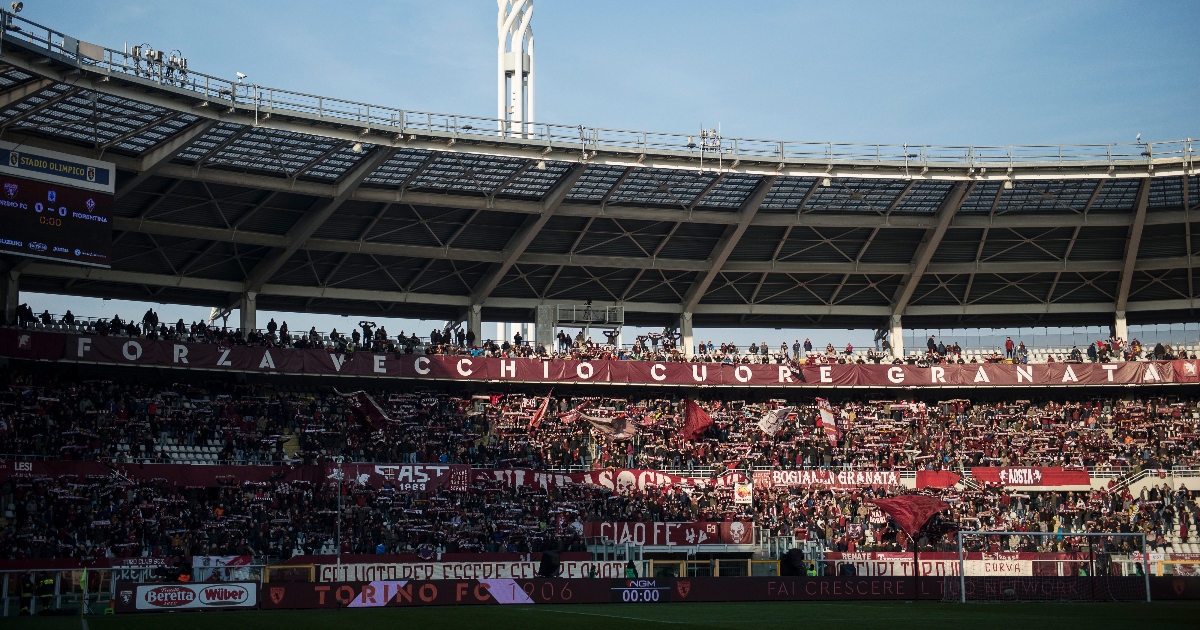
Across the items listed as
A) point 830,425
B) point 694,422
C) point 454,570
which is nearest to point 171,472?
point 454,570

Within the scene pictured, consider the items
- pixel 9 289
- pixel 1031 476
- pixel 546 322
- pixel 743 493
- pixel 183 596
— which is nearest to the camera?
pixel 183 596

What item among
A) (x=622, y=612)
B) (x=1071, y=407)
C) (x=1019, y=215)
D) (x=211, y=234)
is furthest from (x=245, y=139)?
(x=1071, y=407)

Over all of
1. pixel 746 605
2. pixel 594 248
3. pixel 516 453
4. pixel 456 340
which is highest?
pixel 594 248

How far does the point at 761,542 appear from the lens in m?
45.5

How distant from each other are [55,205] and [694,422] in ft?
95.5

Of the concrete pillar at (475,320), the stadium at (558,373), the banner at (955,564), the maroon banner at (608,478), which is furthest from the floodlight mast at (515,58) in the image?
the banner at (955,564)

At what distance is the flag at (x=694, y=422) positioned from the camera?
178 ft

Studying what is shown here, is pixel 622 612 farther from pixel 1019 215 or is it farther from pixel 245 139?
pixel 1019 215

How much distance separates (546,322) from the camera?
5869 centimetres

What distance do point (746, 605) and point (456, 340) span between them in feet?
94.3

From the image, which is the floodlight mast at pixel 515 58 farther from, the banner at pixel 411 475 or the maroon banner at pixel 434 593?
the maroon banner at pixel 434 593

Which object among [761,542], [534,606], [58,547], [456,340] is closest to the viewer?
[534,606]

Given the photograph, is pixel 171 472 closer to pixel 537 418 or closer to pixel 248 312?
pixel 248 312

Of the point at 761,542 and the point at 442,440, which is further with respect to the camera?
the point at 442,440
